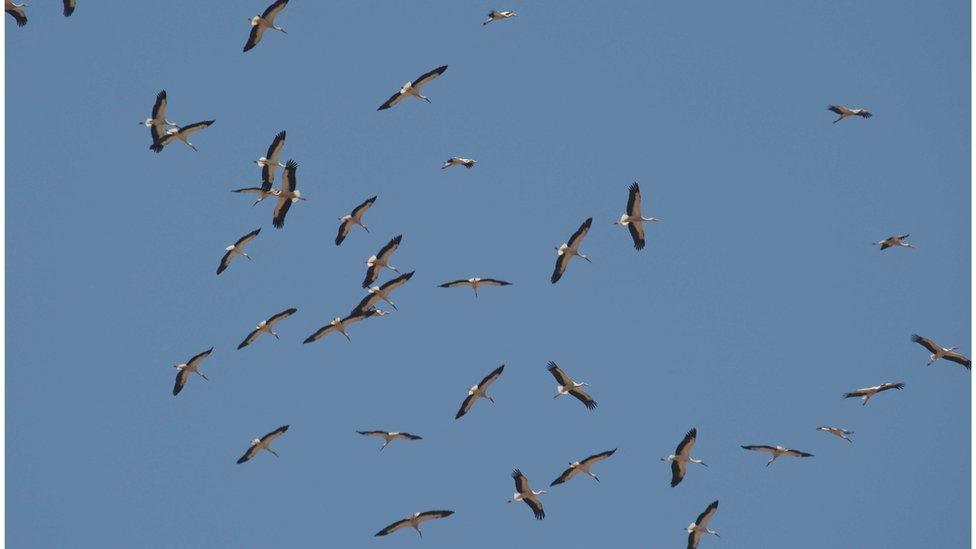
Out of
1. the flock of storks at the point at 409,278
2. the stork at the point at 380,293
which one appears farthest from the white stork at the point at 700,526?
the stork at the point at 380,293

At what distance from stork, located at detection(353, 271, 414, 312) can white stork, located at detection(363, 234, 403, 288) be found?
0.27 meters

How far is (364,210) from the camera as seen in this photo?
42406 mm

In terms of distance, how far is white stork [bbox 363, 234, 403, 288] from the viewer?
136 ft

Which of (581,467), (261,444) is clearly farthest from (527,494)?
(261,444)

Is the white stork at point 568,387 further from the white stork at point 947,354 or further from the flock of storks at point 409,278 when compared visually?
the white stork at point 947,354

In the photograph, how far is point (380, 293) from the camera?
4169 centimetres

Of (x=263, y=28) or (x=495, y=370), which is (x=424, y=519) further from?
(x=263, y=28)

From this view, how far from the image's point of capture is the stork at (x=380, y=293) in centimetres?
4122

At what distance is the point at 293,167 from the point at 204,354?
5294mm

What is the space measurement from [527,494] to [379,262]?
616 cm

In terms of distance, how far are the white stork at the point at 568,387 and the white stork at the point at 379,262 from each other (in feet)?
15.6

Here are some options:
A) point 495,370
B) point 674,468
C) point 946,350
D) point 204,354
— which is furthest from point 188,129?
point 946,350

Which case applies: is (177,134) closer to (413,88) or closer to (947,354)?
(413,88)

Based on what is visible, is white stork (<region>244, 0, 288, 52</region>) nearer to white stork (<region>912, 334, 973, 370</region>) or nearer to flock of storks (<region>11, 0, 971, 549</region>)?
flock of storks (<region>11, 0, 971, 549</region>)
